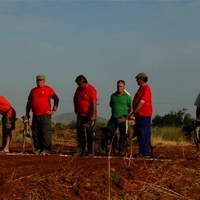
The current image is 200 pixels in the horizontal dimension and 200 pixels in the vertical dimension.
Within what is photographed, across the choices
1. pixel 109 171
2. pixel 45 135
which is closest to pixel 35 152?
pixel 45 135

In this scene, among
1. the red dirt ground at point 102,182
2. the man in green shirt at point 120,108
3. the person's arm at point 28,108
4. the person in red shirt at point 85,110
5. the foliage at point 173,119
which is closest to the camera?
the red dirt ground at point 102,182

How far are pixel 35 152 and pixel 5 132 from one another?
932 mm

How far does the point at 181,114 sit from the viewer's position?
3875 centimetres

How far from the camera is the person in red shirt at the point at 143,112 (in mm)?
13172

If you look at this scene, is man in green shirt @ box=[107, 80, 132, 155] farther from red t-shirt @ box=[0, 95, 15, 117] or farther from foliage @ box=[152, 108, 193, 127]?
foliage @ box=[152, 108, 193, 127]

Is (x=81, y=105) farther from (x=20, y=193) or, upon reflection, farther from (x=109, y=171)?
(x=20, y=193)

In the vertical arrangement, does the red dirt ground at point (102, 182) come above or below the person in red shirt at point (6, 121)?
below

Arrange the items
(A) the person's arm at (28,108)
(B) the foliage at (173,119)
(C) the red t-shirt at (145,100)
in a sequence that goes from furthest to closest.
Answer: (B) the foliage at (173,119) → (A) the person's arm at (28,108) → (C) the red t-shirt at (145,100)

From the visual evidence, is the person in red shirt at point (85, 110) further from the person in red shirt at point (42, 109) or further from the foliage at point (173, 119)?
the foliage at point (173, 119)

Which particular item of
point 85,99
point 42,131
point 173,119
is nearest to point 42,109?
point 42,131

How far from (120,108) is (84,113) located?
57.8 inches

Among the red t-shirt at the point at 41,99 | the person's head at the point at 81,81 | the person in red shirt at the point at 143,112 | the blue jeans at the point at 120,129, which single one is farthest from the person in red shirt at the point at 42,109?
the person in red shirt at the point at 143,112

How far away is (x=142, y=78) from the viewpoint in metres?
13.2

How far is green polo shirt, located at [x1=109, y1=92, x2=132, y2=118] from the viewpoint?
1519cm
